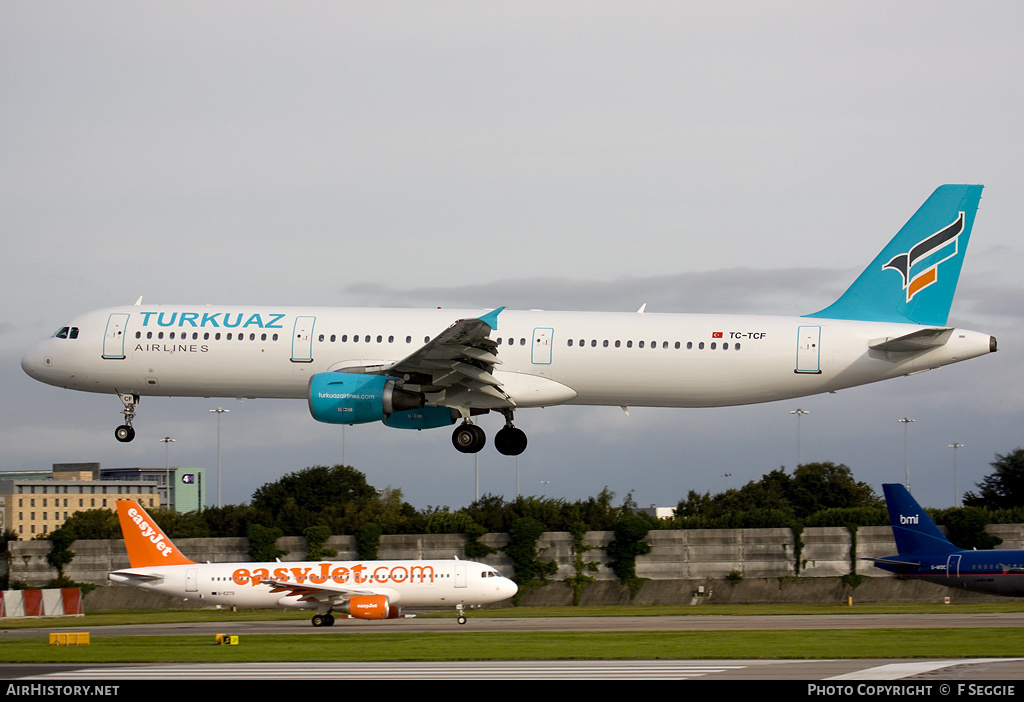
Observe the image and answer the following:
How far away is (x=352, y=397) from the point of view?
1667 inches

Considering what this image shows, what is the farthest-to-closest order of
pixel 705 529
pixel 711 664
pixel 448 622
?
1. pixel 705 529
2. pixel 448 622
3. pixel 711 664

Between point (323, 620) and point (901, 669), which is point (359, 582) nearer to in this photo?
point (323, 620)

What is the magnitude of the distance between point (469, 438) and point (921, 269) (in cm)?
1796

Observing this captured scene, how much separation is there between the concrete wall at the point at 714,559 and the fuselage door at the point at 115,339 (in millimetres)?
41349

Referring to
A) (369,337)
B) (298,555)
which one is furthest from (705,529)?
(369,337)

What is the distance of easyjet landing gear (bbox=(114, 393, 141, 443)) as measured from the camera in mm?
46562

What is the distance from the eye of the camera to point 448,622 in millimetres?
58219

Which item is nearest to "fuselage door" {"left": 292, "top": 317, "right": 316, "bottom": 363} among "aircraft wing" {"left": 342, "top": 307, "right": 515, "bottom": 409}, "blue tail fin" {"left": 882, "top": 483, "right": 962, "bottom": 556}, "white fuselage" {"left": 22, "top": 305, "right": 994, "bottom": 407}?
"white fuselage" {"left": 22, "top": 305, "right": 994, "bottom": 407}

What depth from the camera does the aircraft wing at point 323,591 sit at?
57.5 meters

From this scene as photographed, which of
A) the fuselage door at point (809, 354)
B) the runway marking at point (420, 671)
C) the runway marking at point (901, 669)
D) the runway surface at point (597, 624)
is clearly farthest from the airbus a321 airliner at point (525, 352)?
the runway surface at point (597, 624)

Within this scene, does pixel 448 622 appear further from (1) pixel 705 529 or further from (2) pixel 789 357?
(1) pixel 705 529

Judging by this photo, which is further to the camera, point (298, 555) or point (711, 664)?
point (298, 555)

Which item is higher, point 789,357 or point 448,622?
point 789,357
